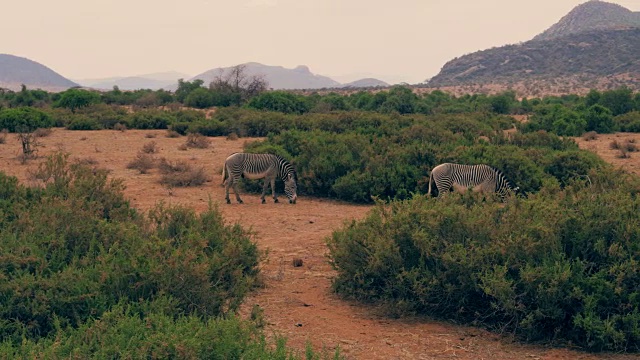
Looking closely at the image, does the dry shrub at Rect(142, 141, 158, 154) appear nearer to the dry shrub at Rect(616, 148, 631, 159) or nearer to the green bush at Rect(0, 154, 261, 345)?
the green bush at Rect(0, 154, 261, 345)

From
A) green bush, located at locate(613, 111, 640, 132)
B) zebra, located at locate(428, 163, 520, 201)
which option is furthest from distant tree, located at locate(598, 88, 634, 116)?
zebra, located at locate(428, 163, 520, 201)

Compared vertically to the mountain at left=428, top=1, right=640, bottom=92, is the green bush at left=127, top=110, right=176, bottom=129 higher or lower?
lower

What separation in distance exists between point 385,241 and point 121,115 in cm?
2690

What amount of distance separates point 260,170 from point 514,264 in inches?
331

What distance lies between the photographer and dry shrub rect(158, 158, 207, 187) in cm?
1688

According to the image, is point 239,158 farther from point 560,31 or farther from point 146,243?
point 560,31

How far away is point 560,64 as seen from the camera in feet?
312

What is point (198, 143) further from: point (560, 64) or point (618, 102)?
point (560, 64)

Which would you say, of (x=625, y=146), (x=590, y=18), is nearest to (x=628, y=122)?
(x=625, y=146)

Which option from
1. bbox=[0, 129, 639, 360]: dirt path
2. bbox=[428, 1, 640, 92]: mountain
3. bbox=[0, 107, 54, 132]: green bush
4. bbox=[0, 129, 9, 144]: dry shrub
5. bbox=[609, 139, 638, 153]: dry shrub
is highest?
bbox=[428, 1, 640, 92]: mountain

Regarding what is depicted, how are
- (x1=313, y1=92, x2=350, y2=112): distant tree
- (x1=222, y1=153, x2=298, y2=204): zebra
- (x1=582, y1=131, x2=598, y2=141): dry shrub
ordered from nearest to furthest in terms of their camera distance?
1. (x1=222, y1=153, x2=298, y2=204): zebra
2. (x1=582, y1=131, x2=598, y2=141): dry shrub
3. (x1=313, y1=92, x2=350, y2=112): distant tree

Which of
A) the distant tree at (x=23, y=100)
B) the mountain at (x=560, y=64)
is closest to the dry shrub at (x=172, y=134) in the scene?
the distant tree at (x=23, y=100)

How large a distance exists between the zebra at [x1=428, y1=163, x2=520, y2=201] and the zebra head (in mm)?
3039

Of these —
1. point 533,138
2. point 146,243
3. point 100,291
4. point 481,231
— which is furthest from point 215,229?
point 533,138
